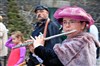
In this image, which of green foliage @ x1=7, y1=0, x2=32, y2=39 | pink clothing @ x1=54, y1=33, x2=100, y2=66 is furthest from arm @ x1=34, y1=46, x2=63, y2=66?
green foliage @ x1=7, y1=0, x2=32, y2=39

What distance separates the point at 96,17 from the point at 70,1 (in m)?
1.25

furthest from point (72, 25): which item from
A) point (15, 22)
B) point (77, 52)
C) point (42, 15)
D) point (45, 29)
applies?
point (15, 22)

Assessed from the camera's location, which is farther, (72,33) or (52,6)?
(52,6)

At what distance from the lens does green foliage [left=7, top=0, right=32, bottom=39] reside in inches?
428

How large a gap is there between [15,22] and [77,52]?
7.97 metres

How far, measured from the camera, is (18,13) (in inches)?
459

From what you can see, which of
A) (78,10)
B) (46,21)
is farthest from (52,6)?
(78,10)

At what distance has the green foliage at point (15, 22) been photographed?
10.9m

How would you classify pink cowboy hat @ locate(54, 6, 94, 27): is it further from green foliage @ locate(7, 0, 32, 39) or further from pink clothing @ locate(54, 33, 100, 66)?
green foliage @ locate(7, 0, 32, 39)

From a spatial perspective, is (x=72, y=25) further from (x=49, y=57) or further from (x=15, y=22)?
(x=15, y=22)

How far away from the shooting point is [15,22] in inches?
437

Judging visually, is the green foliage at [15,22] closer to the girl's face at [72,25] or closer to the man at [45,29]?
the man at [45,29]

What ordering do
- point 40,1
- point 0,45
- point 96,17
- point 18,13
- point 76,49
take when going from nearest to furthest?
point 76,49, point 0,45, point 18,13, point 40,1, point 96,17

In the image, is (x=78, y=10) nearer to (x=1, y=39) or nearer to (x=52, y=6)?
(x=1, y=39)
